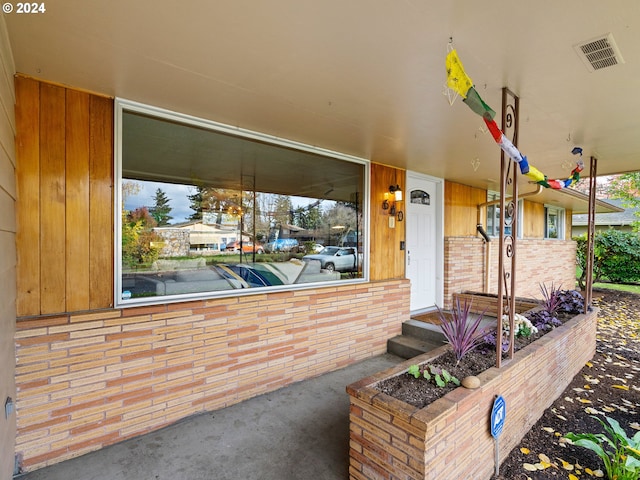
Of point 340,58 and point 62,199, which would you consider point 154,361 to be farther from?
point 340,58

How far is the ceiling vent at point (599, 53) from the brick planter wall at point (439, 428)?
6.64 feet

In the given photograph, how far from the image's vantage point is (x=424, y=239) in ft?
17.9

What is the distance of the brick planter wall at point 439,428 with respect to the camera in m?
1.54

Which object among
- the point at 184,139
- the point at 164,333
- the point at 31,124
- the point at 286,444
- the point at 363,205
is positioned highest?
the point at 184,139

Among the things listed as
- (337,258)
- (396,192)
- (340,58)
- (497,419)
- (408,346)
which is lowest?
(408,346)

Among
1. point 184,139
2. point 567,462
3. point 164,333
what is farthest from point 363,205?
point 567,462

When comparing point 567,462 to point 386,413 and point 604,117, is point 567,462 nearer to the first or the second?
point 386,413

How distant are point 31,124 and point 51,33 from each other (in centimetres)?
79

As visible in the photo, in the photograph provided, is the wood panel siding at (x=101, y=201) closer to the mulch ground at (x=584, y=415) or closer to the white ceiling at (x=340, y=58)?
the white ceiling at (x=340, y=58)

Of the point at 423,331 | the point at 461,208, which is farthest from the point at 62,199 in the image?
the point at 461,208

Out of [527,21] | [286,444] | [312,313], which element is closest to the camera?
[527,21]

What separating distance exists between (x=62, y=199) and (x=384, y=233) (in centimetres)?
368

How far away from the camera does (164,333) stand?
2521 millimetres

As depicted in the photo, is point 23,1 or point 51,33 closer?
point 23,1
